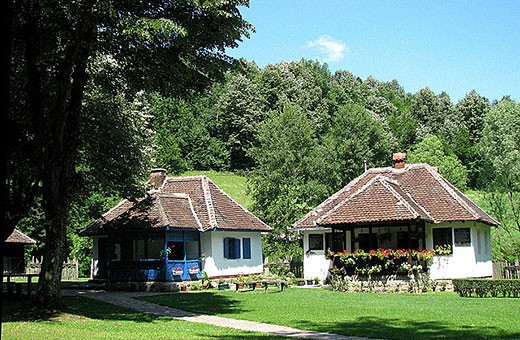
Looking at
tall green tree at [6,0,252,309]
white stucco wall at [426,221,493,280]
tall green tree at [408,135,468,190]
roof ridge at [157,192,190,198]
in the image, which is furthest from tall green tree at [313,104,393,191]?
tall green tree at [6,0,252,309]

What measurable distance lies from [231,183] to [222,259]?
39.0 metres

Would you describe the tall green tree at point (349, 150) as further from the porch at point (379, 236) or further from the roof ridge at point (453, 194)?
the porch at point (379, 236)

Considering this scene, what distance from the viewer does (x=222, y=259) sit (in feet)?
114

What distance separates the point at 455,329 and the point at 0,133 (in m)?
14.2

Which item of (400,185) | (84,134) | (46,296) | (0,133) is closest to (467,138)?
(400,185)

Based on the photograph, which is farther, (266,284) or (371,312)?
(266,284)

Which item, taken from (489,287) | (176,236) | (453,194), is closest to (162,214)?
(176,236)

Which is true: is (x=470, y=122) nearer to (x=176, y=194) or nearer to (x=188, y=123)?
(x=188, y=123)

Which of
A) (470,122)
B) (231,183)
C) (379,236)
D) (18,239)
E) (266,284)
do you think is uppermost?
(470,122)

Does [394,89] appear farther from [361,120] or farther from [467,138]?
[361,120]

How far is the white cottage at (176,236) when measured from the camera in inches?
1234

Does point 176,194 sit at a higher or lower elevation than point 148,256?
higher

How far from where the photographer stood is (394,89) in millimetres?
107688

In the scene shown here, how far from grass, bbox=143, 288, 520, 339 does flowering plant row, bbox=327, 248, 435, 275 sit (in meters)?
1.86
